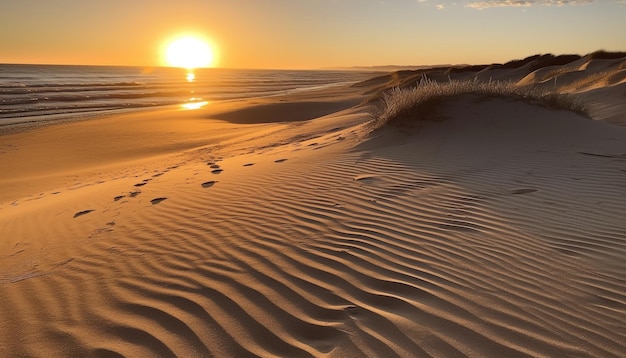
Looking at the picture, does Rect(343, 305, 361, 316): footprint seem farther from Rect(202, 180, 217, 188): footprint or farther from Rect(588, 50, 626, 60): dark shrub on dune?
Rect(588, 50, 626, 60): dark shrub on dune

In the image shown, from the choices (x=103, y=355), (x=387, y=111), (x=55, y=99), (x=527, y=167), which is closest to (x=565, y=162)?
(x=527, y=167)

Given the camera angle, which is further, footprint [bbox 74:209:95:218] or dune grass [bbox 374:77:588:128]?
dune grass [bbox 374:77:588:128]

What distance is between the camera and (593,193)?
15.3 ft

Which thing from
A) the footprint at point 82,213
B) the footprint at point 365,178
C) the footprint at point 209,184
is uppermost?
the footprint at point 365,178

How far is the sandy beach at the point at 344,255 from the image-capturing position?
2.32 metres

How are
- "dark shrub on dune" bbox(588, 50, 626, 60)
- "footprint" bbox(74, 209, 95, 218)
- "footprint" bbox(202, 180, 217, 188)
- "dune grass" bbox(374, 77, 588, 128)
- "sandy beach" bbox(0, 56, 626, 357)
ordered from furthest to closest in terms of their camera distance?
"dark shrub on dune" bbox(588, 50, 626, 60) < "dune grass" bbox(374, 77, 588, 128) < "footprint" bbox(202, 180, 217, 188) < "footprint" bbox(74, 209, 95, 218) < "sandy beach" bbox(0, 56, 626, 357)

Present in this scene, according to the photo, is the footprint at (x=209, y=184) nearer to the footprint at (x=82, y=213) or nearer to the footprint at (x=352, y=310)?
the footprint at (x=82, y=213)

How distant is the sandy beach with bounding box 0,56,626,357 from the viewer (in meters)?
2.32

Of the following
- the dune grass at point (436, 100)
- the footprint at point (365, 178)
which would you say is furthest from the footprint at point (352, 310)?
the dune grass at point (436, 100)

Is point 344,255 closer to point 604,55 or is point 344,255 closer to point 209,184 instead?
point 209,184

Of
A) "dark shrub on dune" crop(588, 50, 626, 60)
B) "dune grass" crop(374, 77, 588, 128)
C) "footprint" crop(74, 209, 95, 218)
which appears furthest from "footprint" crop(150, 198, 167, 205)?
"dark shrub on dune" crop(588, 50, 626, 60)

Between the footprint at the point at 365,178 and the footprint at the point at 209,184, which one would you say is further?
the footprint at the point at 209,184

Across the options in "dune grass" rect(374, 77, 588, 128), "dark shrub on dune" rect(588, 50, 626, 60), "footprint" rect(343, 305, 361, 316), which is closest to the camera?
"footprint" rect(343, 305, 361, 316)

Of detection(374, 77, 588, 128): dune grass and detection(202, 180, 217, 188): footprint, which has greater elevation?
detection(374, 77, 588, 128): dune grass
